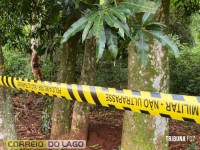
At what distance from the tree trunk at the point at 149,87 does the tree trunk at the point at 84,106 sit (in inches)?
55.6

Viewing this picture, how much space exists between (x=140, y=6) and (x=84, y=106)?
8.81ft

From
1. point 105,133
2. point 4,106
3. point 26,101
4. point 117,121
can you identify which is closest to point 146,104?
point 4,106

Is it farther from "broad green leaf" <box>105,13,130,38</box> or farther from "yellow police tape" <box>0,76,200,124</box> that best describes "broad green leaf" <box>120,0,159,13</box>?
"yellow police tape" <box>0,76,200,124</box>

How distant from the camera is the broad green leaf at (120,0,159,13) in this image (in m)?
1.67

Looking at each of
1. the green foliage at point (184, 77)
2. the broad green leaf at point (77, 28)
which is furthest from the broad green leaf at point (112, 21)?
the green foliage at point (184, 77)

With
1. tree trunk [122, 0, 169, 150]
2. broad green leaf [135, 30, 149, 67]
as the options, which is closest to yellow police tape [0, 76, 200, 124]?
broad green leaf [135, 30, 149, 67]

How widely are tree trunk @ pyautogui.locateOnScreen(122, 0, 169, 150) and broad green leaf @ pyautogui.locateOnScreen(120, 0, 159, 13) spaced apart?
0.83m

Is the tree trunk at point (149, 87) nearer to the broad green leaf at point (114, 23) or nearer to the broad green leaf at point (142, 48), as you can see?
the broad green leaf at point (142, 48)

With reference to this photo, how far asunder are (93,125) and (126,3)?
3.53 m

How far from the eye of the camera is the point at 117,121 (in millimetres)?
6121

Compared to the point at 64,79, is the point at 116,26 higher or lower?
higher

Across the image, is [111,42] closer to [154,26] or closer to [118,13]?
[118,13]

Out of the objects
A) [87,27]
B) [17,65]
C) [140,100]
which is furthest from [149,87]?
[17,65]

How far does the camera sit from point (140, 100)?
1.82 meters
